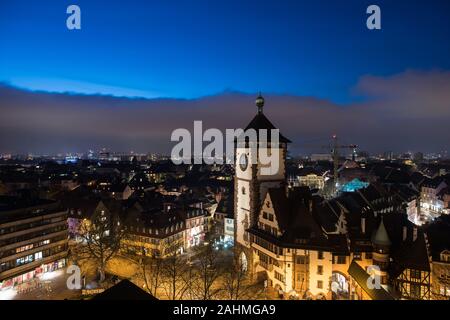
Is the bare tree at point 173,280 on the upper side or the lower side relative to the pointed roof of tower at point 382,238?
lower

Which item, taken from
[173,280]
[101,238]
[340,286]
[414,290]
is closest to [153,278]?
[101,238]

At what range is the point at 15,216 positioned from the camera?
1880 inches

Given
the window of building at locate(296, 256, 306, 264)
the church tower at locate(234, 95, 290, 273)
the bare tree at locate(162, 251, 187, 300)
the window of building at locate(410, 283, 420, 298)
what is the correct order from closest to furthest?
the window of building at locate(410, 283, 420, 298)
the bare tree at locate(162, 251, 187, 300)
the window of building at locate(296, 256, 306, 264)
the church tower at locate(234, 95, 290, 273)

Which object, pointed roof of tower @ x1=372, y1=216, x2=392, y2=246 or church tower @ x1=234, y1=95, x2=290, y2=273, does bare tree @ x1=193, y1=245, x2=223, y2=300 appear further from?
pointed roof of tower @ x1=372, y1=216, x2=392, y2=246

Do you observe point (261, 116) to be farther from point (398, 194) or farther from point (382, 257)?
point (398, 194)

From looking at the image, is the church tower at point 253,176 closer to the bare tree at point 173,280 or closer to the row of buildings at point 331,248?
the row of buildings at point 331,248

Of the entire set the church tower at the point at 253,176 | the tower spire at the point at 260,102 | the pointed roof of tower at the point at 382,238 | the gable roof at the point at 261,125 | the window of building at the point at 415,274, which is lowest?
the window of building at the point at 415,274

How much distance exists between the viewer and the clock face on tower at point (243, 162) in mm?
42625

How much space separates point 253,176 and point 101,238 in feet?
74.0

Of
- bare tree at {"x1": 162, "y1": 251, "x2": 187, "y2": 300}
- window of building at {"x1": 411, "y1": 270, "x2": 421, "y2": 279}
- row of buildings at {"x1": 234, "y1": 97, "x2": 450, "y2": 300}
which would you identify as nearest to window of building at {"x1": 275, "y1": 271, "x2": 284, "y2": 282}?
row of buildings at {"x1": 234, "y1": 97, "x2": 450, "y2": 300}

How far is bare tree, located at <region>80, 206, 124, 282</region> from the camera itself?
42841mm

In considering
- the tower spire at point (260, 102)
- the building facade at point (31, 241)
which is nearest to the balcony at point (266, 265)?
the tower spire at point (260, 102)
